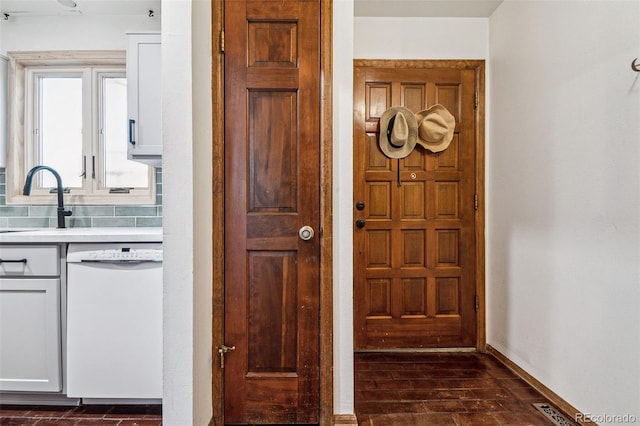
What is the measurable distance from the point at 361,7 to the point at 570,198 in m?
1.89

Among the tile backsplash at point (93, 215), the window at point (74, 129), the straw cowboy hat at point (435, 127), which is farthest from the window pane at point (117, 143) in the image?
the straw cowboy hat at point (435, 127)

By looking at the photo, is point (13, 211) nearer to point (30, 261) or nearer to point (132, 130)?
point (30, 261)

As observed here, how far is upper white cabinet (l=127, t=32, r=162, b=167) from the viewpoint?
204 centimetres

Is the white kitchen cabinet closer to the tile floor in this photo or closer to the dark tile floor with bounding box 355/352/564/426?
the tile floor

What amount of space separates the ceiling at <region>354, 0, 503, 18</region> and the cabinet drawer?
2.49 m

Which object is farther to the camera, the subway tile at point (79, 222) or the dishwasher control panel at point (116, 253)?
the subway tile at point (79, 222)

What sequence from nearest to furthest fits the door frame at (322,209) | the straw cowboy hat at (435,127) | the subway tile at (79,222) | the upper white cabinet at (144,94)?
the door frame at (322,209), the upper white cabinet at (144,94), the subway tile at (79,222), the straw cowboy hat at (435,127)

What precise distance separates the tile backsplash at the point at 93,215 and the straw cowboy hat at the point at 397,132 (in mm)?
1651

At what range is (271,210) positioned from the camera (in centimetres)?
175

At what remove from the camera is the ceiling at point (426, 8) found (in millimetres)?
2527

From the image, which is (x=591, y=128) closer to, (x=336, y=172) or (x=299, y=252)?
(x=336, y=172)

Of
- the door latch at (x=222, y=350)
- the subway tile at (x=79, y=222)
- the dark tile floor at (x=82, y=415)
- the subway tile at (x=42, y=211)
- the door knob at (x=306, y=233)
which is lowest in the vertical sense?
the dark tile floor at (x=82, y=415)

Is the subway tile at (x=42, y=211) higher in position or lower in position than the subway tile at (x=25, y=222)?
higher

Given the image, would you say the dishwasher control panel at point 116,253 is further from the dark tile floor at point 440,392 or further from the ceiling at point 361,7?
the ceiling at point 361,7
